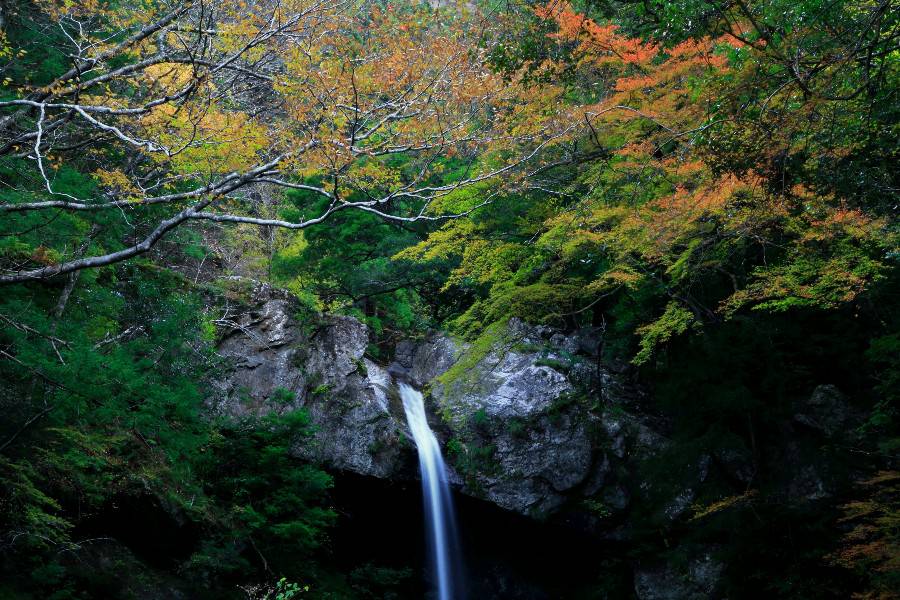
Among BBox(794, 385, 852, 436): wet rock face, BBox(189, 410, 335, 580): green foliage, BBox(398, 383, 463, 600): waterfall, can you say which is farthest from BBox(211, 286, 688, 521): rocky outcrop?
BBox(794, 385, 852, 436): wet rock face

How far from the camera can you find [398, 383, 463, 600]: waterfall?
38.6 feet

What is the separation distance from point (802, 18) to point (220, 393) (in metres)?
9.86

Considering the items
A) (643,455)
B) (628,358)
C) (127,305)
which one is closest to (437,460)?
(643,455)

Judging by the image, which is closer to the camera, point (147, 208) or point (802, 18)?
point (802, 18)

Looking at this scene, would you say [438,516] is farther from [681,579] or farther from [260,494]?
[681,579]

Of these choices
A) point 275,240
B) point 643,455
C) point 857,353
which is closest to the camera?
point 857,353

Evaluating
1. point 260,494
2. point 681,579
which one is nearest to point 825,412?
point 681,579

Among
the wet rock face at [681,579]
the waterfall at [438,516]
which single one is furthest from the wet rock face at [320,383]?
the wet rock face at [681,579]

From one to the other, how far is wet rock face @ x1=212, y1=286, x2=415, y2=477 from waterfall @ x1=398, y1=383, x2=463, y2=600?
0.42 m

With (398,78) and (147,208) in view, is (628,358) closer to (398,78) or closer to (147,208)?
(398,78)

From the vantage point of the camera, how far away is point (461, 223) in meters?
12.2

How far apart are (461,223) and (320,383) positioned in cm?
435

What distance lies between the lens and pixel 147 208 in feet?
33.6

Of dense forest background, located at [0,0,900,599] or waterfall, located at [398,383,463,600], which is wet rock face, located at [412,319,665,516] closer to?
waterfall, located at [398,383,463,600]
